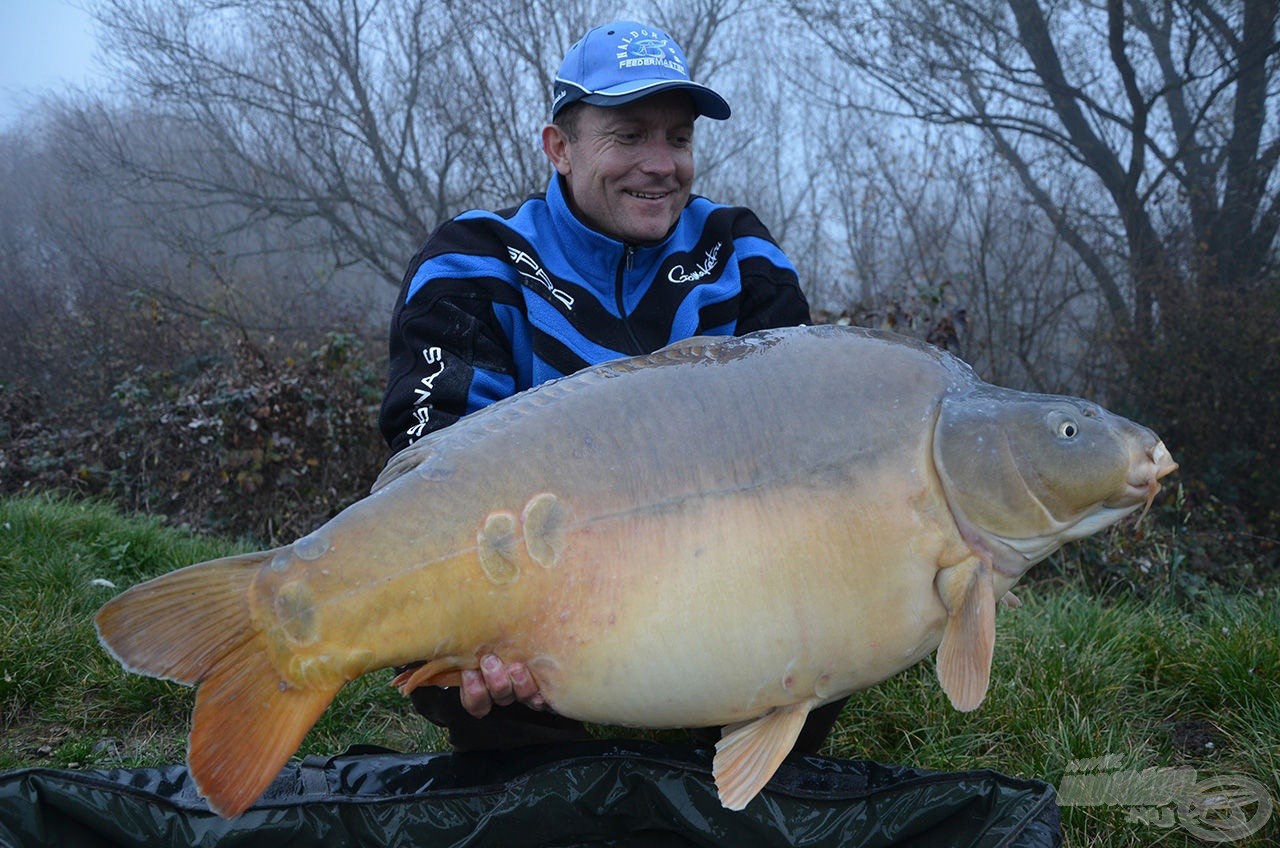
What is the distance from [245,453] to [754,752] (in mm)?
3671

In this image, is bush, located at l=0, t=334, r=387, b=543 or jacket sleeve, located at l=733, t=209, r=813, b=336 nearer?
jacket sleeve, located at l=733, t=209, r=813, b=336

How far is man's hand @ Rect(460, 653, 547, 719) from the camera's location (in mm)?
1437

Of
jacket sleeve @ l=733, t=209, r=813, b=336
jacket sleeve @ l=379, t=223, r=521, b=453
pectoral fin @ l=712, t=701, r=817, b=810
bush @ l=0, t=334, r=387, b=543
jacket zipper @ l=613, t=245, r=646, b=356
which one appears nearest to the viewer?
pectoral fin @ l=712, t=701, r=817, b=810

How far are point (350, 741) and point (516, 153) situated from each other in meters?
5.57

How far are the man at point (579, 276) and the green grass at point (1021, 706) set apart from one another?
14.2 inches

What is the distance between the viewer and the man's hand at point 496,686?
144 cm

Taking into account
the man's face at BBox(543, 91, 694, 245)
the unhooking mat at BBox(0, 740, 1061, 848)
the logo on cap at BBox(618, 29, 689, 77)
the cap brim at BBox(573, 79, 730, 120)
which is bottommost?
the unhooking mat at BBox(0, 740, 1061, 848)

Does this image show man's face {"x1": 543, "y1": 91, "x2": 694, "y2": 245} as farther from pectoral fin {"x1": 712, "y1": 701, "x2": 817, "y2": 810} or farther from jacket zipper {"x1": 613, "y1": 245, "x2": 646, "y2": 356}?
pectoral fin {"x1": 712, "y1": 701, "x2": 817, "y2": 810}

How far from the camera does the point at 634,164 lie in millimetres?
2137

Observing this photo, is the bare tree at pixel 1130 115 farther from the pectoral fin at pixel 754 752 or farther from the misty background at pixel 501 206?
the pectoral fin at pixel 754 752

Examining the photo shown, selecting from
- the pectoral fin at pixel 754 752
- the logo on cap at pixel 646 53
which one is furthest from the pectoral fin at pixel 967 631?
the logo on cap at pixel 646 53

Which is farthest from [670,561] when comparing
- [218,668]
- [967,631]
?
[218,668]

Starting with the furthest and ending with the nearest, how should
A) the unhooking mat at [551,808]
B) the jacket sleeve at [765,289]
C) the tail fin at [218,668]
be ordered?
the jacket sleeve at [765,289], the unhooking mat at [551,808], the tail fin at [218,668]
